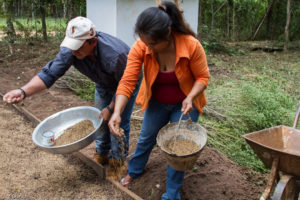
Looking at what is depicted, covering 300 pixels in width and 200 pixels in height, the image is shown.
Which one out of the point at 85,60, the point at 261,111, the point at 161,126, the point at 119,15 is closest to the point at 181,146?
the point at 161,126

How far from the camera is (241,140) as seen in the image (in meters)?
3.84

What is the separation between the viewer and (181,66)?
2.13 meters

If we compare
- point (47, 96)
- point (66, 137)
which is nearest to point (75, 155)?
point (66, 137)

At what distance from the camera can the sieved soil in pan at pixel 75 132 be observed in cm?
293

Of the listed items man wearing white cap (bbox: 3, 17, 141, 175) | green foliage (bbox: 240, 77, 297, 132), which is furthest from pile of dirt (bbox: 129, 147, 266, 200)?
green foliage (bbox: 240, 77, 297, 132)

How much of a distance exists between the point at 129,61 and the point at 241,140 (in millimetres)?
2243

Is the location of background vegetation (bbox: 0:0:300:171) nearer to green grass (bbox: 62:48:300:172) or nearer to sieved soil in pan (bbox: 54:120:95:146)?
green grass (bbox: 62:48:300:172)

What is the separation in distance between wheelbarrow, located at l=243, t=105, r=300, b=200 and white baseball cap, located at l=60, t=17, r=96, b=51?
4.64 ft

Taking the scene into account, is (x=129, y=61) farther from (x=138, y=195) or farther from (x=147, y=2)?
(x=147, y=2)

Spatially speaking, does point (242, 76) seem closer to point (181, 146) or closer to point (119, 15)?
point (119, 15)

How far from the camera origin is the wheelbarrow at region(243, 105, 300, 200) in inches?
69.5

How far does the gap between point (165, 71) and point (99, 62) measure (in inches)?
26.6

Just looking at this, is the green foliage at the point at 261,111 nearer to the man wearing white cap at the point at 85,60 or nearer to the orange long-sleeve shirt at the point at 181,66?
the orange long-sleeve shirt at the point at 181,66

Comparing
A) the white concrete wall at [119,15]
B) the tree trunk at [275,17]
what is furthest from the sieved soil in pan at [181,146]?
the tree trunk at [275,17]
